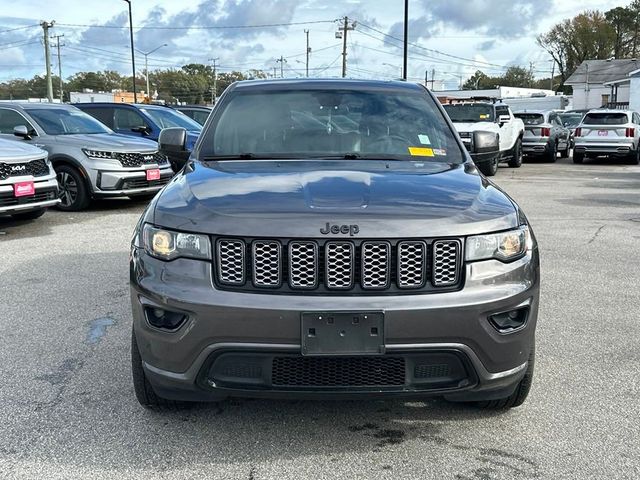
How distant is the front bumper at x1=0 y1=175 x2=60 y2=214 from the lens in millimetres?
8242

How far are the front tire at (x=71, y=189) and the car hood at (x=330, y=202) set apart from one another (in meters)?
7.21

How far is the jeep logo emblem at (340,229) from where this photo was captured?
2.78 meters

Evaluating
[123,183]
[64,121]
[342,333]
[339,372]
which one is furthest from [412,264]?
[64,121]

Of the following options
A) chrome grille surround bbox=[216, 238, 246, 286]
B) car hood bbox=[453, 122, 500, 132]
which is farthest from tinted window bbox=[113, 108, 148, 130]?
chrome grille surround bbox=[216, 238, 246, 286]

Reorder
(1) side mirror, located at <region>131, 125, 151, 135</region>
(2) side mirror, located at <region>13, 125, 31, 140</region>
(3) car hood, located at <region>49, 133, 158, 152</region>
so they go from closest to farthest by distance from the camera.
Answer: (2) side mirror, located at <region>13, 125, 31, 140</region>
(3) car hood, located at <region>49, 133, 158, 152</region>
(1) side mirror, located at <region>131, 125, 151, 135</region>

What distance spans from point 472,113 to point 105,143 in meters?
10.2

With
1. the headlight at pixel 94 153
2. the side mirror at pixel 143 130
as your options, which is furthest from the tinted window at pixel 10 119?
the side mirror at pixel 143 130

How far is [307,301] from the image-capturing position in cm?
271

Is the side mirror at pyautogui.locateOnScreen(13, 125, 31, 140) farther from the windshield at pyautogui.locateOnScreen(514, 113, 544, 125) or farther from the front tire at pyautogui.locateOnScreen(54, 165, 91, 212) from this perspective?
the windshield at pyautogui.locateOnScreen(514, 113, 544, 125)

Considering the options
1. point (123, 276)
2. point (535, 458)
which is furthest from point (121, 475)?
point (123, 276)

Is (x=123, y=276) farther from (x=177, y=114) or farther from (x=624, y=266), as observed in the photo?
(x=177, y=114)

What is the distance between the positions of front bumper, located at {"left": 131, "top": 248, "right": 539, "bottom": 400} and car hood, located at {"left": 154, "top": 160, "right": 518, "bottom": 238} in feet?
0.71

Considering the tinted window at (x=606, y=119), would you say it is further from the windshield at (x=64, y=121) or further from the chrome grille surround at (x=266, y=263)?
the chrome grille surround at (x=266, y=263)

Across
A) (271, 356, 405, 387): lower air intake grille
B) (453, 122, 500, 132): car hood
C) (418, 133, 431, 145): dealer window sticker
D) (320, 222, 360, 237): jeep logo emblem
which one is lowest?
(271, 356, 405, 387): lower air intake grille
